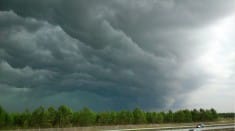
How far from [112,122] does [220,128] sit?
6784cm

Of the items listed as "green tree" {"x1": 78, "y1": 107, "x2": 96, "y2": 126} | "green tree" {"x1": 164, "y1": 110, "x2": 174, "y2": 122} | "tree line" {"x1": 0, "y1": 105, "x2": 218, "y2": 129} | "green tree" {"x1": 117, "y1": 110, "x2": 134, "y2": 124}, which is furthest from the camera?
"green tree" {"x1": 164, "y1": 110, "x2": 174, "y2": 122}

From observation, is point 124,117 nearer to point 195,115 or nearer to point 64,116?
point 64,116

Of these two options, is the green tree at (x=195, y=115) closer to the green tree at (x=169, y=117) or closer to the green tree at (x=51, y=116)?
the green tree at (x=169, y=117)

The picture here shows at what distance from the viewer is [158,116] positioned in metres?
138

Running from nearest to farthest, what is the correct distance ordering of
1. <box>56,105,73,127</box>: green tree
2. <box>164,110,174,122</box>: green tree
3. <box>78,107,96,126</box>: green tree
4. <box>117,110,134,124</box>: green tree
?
<box>56,105,73,127</box>: green tree → <box>78,107,96,126</box>: green tree → <box>117,110,134,124</box>: green tree → <box>164,110,174,122</box>: green tree

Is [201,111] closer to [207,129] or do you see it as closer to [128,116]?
[128,116]

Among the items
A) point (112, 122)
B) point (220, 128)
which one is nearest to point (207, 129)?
point (220, 128)

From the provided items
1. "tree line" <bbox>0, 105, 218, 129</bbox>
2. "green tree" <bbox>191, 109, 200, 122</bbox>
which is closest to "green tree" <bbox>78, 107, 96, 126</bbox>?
"tree line" <bbox>0, 105, 218, 129</bbox>

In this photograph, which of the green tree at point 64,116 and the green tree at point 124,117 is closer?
the green tree at point 64,116

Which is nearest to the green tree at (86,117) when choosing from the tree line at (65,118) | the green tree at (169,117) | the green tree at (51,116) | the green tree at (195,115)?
the tree line at (65,118)

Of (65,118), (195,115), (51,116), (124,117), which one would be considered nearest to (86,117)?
(65,118)

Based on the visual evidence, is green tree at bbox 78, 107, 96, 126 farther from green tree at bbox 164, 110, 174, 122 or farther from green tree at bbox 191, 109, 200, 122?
green tree at bbox 191, 109, 200, 122

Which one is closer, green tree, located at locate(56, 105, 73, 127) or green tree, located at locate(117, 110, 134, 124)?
green tree, located at locate(56, 105, 73, 127)

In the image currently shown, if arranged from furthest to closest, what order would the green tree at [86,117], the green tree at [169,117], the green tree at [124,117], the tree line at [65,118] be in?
the green tree at [169,117], the green tree at [124,117], the green tree at [86,117], the tree line at [65,118]
